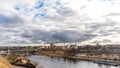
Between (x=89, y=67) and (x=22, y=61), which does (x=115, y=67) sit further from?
(x=22, y=61)

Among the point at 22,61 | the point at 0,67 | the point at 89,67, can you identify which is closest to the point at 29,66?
the point at 22,61

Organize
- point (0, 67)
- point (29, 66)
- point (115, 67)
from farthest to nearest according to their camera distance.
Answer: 1. point (115, 67)
2. point (29, 66)
3. point (0, 67)

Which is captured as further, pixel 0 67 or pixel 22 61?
pixel 22 61

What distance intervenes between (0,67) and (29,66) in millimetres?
32454

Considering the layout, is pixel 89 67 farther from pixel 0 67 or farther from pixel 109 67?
pixel 0 67

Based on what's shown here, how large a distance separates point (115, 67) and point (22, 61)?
4068 cm

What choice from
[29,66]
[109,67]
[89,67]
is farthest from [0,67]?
[109,67]

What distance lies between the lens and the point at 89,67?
312 ft

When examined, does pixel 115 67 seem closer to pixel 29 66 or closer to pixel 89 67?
pixel 89 67

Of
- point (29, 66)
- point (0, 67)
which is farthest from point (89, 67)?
point (0, 67)

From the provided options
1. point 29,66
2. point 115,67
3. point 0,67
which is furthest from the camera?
point 115,67

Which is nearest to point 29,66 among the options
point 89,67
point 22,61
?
point 22,61

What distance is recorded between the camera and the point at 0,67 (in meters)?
58.5

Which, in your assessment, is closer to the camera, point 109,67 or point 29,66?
point 29,66
